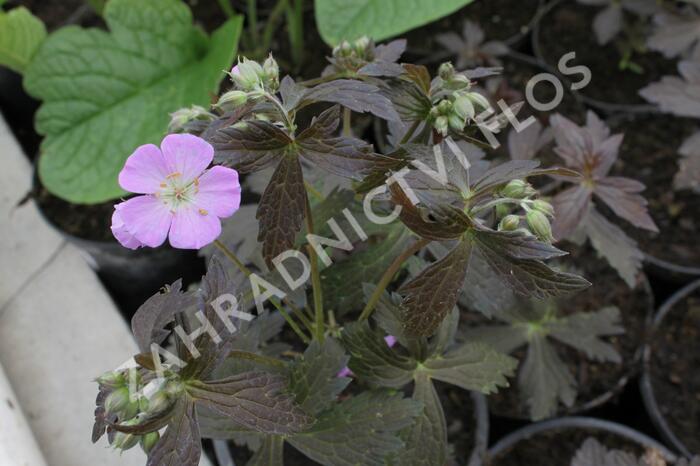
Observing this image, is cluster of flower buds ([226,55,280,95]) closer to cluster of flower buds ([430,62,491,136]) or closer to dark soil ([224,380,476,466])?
cluster of flower buds ([430,62,491,136])

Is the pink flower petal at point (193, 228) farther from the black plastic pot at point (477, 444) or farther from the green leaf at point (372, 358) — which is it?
the black plastic pot at point (477, 444)

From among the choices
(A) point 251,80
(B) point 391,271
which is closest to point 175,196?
(A) point 251,80

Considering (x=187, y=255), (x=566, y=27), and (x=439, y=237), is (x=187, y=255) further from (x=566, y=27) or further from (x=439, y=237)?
(x=566, y=27)

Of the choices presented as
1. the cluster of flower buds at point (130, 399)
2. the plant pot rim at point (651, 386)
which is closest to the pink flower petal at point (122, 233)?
the cluster of flower buds at point (130, 399)

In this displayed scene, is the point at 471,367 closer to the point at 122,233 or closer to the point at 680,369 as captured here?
the point at 122,233

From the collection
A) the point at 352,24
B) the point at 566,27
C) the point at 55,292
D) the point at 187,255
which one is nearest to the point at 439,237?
the point at 352,24

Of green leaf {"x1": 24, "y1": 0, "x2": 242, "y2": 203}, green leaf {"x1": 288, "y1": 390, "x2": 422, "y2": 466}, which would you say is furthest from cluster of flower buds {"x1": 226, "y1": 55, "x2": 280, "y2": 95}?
green leaf {"x1": 24, "y1": 0, "x2": 242, "y2": 203}
